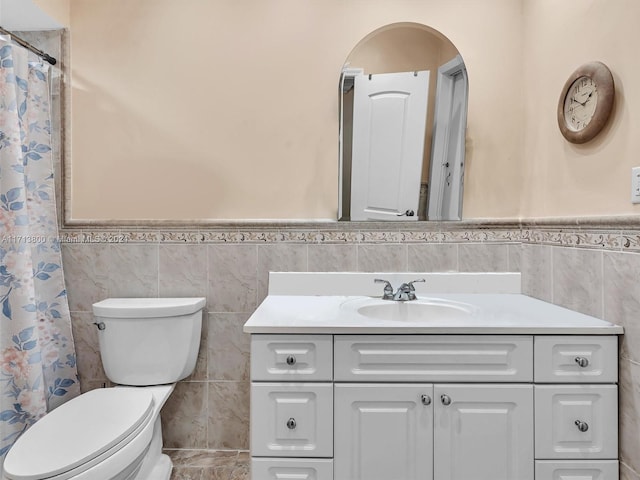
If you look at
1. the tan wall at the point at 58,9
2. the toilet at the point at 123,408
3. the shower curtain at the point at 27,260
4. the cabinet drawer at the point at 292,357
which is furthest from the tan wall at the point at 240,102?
the cabinet drawer at the point at 292,357

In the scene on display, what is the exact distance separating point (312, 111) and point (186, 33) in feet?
2.20

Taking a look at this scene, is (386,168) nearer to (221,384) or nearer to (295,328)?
(295,328)

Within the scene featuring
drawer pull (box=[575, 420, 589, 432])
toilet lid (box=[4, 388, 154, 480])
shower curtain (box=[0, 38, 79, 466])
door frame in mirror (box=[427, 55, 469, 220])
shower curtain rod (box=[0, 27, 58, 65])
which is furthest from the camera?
door frame in mirror (box=[427, 55, 469, 220])

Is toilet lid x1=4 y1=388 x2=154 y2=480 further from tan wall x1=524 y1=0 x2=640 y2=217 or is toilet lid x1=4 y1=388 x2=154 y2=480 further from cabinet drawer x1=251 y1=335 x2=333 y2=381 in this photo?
Answer: tan wall x1=524 y1=0 x2=640 y2=217

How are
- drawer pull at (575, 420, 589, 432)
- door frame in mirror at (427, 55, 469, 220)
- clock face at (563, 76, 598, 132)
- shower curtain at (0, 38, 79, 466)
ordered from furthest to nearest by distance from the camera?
door frame in mirror at (427, 55, 469, 220) → shower curtain at (0, 38, 79, 466) → clock face at (563, 76, 598, 132) → drawer pull at (575, 420, 589, 432)

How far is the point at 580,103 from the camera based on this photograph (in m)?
1.46

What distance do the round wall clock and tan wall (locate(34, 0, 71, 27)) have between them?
2.08 meters

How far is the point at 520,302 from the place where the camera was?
167cm

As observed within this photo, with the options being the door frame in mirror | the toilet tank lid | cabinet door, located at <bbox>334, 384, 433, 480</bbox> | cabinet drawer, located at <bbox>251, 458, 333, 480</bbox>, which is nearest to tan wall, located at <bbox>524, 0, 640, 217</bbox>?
the door frame in mirror

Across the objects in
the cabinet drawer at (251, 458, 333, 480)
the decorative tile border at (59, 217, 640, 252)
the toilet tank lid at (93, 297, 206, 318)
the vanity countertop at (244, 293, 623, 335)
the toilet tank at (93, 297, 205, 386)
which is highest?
the decorative tile border at (59, 217, 640, 252)

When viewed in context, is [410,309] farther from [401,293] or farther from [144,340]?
[144,340]

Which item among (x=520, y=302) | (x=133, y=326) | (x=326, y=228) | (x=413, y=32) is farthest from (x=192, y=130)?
(x=520, y=302)

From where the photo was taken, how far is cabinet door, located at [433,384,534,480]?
1270 millimetres

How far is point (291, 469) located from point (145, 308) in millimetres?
852
